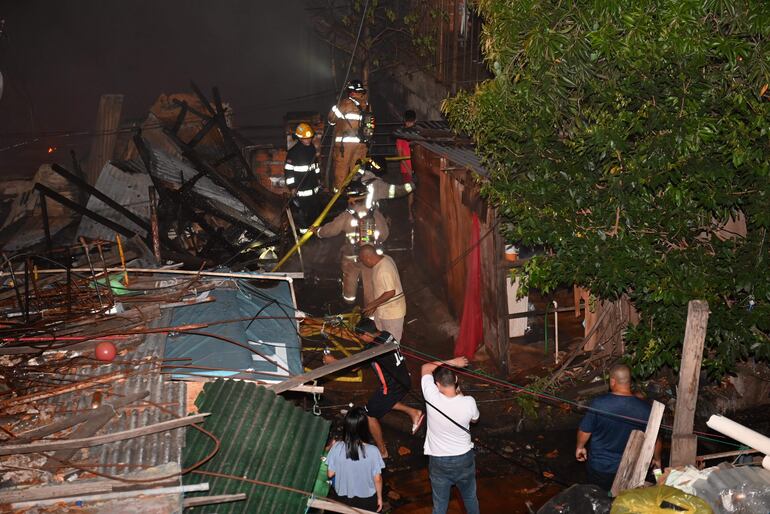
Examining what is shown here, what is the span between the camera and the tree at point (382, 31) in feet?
68.4

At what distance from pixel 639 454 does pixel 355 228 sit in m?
7.22

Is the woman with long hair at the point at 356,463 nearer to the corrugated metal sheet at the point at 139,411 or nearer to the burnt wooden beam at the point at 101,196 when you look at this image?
the corrugated metal sheet at the point at 139,411

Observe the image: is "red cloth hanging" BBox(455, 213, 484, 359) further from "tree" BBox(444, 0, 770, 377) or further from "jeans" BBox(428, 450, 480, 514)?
"jeans" BBox(428, 450, 480, 514)

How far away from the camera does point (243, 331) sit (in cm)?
699

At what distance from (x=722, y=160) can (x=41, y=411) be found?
6.13 metres

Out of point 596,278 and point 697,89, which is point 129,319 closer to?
point 596,278

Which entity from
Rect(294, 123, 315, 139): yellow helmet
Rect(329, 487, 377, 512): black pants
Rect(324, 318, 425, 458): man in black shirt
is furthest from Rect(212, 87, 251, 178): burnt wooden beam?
Rect(329, 487, 377, 512): black pants

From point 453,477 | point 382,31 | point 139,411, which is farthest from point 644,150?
point 382,31

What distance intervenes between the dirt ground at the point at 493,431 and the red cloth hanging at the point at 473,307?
25cm

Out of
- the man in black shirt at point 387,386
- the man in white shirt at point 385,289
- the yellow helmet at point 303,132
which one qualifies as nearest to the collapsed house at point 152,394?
the man in white shirt at point 385,289

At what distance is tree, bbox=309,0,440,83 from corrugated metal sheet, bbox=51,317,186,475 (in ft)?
50.4

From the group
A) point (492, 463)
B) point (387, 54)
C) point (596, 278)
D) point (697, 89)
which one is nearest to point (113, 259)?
point (492, 463)

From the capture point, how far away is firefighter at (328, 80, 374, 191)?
13.5m

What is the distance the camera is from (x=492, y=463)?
884 centimetres
